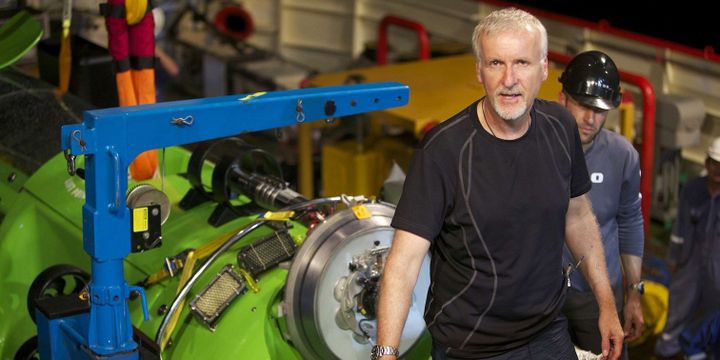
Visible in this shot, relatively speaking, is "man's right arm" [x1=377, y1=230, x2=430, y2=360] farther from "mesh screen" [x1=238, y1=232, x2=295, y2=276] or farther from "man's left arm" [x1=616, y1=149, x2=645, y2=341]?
"man's left arm" [x1=616, y1=149, x2=645, y2=341]

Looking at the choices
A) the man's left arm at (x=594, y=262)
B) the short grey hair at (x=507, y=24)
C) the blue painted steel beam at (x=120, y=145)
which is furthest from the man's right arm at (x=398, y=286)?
the blue painted steel beam at (x=120, y=145)

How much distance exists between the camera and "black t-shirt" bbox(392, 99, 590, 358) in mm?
2840

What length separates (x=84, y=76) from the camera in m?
5.30

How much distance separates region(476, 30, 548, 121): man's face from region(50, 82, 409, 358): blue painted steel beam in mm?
834

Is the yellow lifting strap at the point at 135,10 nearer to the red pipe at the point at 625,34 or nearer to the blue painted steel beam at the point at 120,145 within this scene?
the blue painted steel beam at the point at 120,145

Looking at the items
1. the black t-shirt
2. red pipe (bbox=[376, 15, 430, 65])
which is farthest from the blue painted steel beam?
red pipe (bbox=[376, 15, 430, 65])

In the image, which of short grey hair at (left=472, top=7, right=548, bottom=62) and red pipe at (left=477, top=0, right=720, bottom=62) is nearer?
short grey hair at (left=472, top=7, right=548, bottom=62)

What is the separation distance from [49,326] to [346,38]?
263 inches

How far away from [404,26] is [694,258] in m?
3.17

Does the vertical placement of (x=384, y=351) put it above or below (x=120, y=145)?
below

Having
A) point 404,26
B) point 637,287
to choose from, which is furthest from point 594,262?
point 404,26

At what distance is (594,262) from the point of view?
3314 millimetres

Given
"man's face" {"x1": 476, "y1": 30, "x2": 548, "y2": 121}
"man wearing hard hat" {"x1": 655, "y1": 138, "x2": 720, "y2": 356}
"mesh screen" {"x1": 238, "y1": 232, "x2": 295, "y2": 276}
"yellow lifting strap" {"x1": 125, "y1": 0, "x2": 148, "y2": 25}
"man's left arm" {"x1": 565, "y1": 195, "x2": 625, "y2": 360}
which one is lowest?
"man wearing hard hat" {"x1": 655, "y1": 138, "x2": 720, "y2": 356}

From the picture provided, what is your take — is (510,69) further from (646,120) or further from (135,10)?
(646,120)
